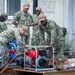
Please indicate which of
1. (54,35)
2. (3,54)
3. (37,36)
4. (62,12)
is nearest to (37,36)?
(37,36)

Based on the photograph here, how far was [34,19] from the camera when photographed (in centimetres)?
1455

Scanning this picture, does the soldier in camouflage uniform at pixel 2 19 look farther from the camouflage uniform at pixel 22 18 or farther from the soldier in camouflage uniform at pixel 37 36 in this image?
the soldier in camouflage uniform at pixel 37 36

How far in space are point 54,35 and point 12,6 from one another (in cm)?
624

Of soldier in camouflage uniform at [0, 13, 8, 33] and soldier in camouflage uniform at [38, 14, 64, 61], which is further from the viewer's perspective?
soldier in camouflage uniform at [0, 13, 8, 33]

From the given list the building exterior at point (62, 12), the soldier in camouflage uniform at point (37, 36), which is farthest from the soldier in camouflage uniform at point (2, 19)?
the building exterior at point (62, 12)

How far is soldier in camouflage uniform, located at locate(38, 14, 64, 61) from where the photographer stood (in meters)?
12.6

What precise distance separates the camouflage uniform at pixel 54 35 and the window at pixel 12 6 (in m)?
5.51

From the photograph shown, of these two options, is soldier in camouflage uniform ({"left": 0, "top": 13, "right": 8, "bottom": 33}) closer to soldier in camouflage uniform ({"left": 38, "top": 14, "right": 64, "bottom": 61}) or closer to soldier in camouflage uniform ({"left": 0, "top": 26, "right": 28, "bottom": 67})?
soldier in camouflage uniform ({"left": 38, "top": 14, "right": 64, "bottom": 61})

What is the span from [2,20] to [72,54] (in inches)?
147

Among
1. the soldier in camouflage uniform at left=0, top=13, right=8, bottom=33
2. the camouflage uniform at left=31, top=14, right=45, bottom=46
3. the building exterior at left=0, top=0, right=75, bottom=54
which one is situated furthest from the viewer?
the building exterior at left=0, top=0, right=75, bottom=54

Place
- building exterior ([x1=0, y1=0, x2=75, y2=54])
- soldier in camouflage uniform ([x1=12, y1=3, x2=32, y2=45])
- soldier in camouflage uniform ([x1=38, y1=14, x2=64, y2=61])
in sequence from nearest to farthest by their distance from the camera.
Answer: soldier in camouflage uniform ([x1=38, y1=14, x2=64, y2=61]) → soldier in camouflage uniform ([x1=12, y1=3, x2=32, y2=45]) → building exterior ([x1=0, y1=0, x2=75, y2=54])

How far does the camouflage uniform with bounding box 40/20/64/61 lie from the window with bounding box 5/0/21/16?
551cm

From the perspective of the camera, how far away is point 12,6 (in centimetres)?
1864

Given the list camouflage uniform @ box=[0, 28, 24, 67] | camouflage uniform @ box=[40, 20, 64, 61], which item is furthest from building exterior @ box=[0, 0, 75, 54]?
camouflage uniform @ box=[0, 28, 24, 67]
